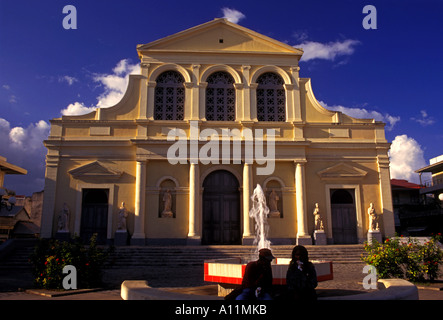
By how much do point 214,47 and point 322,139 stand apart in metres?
7.78

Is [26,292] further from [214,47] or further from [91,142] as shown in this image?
[214,47]

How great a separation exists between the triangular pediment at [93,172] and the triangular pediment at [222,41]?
7125mm

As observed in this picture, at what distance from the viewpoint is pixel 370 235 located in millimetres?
19062

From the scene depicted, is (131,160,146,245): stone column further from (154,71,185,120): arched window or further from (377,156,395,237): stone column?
(377,156,395,237): stone column

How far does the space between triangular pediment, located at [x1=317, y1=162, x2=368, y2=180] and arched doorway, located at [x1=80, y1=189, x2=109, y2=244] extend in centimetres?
1123

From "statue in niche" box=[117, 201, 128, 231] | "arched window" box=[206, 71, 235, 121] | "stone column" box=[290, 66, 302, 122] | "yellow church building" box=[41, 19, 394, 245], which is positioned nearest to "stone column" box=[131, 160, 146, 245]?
"yellow church building" box=[41, 19, 394, 245]

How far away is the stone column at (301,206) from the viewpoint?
1911 cm

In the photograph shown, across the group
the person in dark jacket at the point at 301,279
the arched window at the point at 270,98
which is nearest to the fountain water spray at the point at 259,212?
the arched window at the point at 270,98

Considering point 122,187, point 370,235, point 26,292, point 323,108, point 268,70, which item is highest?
point 268,70

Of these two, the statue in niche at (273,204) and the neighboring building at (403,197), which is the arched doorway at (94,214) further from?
the neighboring building at (403,197)

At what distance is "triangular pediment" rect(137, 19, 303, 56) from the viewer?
21281 mm

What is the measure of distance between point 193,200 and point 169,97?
586 centimetres
